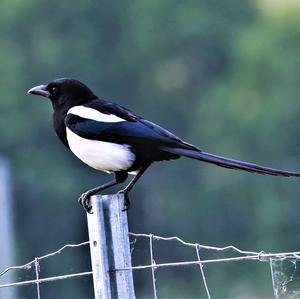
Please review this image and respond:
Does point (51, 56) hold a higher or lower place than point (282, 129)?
higher

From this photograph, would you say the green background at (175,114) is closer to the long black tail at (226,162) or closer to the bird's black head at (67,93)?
the bird's black head at (67,93)

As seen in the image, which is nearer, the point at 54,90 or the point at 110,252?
the point at 110,252

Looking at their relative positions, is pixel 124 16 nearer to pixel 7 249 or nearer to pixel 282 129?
pixel 282 129

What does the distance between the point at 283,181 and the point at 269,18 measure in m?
11.2

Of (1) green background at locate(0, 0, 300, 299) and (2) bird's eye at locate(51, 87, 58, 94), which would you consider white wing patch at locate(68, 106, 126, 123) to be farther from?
(1) green background at locate(0, 0, 300, 299)

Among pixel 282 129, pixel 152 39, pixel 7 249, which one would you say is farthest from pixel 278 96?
pixel 7 249

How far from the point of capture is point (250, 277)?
18719 millimetres

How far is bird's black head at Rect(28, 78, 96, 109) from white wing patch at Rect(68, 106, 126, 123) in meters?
0.11

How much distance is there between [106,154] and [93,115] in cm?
21

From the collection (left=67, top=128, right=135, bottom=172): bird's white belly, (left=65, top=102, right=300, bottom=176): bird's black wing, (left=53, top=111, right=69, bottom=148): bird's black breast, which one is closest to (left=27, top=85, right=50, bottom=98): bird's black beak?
(left=53, top=111, right=69, bottom=148): bird's black breast

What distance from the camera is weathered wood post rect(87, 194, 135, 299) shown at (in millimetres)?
4848

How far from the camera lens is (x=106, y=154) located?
20.0 feet

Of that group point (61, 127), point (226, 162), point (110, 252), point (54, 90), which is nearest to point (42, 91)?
point (54, 90)

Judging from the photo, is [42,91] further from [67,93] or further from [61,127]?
[61,127]
